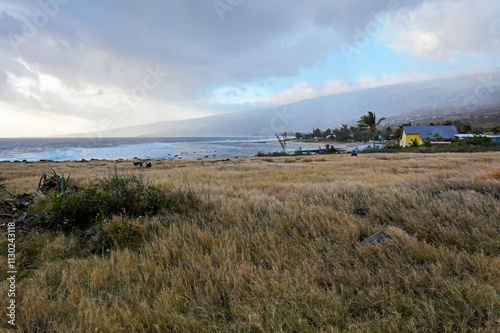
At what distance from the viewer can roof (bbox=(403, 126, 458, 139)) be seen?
2018 inches

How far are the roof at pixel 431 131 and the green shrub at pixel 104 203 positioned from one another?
61.9m

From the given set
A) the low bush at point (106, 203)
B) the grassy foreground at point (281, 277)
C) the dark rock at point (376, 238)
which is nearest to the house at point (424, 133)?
the grassy foreground at point (281, 277)

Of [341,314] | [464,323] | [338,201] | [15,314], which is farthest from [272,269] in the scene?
[338,201]

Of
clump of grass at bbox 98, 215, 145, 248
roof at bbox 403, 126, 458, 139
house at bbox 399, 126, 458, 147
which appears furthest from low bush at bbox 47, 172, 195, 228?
roof at bbox 403, 126, 458, 139

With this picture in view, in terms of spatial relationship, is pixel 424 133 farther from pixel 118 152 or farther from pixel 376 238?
pixel 118 152

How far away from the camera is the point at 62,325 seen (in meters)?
1.78

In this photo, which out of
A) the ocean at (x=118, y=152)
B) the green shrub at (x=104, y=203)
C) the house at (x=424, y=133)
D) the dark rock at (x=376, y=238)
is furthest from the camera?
the ocean at (x=118, y=152)

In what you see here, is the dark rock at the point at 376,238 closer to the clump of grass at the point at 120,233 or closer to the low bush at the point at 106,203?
the clump of grass at the point at 120,233

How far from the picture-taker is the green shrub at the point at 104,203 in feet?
13.2

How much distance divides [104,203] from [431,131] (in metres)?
67.2

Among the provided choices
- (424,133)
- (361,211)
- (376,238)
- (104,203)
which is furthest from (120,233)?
(424,133)

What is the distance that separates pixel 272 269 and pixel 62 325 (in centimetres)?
186

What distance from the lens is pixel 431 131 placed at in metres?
52.8

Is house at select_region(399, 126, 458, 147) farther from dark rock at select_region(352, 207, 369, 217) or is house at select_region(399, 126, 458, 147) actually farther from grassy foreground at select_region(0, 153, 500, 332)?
grassy foreground at select_region(0, 153, 500, 332)
